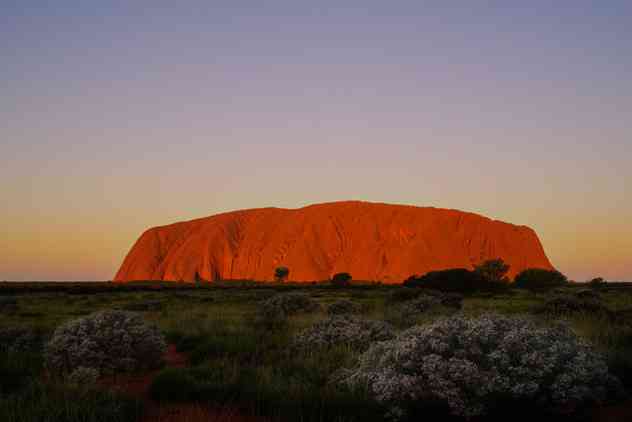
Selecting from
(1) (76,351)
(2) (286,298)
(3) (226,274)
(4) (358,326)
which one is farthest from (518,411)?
(3) (226,274)

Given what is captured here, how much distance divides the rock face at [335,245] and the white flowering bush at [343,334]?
87.4 metres

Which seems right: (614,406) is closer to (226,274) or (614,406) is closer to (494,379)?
(494,379)

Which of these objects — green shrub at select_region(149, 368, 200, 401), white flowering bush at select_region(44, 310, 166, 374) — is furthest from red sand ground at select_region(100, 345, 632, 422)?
white flowering bush at select_region(44, 310, 166, 374)

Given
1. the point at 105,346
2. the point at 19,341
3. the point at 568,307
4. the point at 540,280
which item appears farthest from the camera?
the point at 540,280

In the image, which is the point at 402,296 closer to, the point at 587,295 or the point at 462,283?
the point at 587,295

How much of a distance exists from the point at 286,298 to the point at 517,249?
10010 centimetres

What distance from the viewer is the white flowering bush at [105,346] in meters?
10.2

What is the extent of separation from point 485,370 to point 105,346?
7.19 metres

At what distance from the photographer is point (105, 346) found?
1062 cm

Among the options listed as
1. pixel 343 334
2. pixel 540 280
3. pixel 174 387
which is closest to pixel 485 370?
pixel 174 387

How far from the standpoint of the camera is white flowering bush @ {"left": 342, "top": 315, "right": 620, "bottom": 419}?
5.86 meters

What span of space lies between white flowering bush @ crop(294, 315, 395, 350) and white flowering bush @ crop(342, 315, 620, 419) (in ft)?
13.6

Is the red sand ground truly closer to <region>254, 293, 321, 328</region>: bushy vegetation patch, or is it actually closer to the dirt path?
the dirt path

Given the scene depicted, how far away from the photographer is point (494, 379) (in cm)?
579
